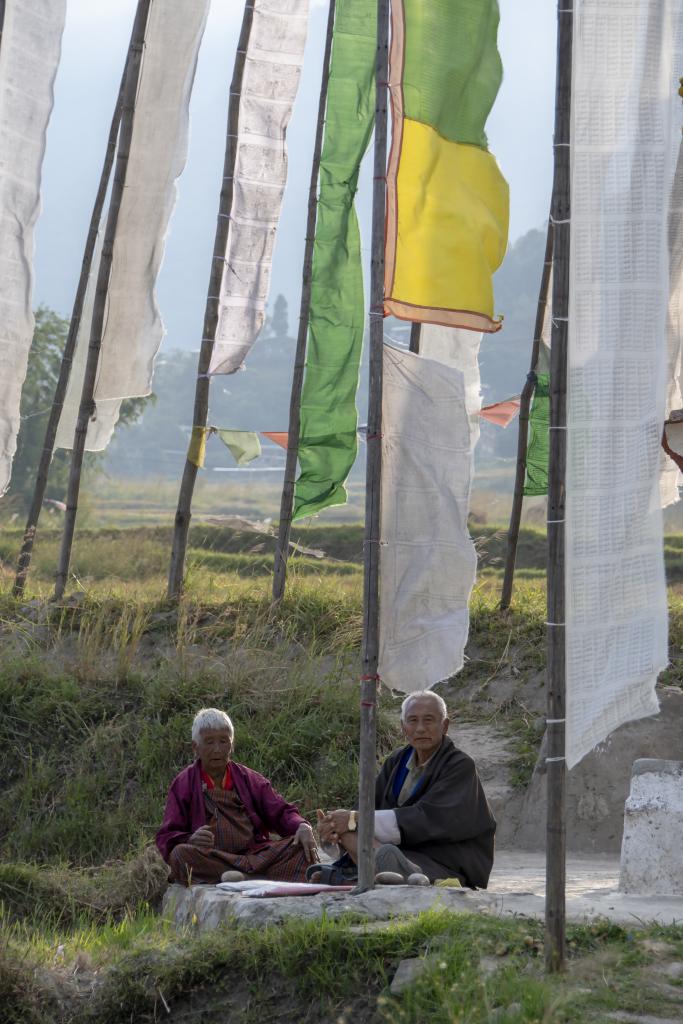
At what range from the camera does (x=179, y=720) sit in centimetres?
828

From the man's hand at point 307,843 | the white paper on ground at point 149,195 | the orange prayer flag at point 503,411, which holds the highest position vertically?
the white paper on ground at point 149,195

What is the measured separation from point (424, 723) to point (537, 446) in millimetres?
4924

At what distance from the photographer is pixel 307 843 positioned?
221 inches

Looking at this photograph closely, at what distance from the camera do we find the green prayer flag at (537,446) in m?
9.85

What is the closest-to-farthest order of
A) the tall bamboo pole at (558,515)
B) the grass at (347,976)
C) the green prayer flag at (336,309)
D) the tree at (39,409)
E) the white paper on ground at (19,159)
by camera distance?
1. the grass at (347,976)
2. the tall bamboo pole at (558,515)
3. the white paper on ground at (19,159)
4. the green prayer flag at (336,309)
5. the tree at (39,409)

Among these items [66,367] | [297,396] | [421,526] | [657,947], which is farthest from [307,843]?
[66,367]

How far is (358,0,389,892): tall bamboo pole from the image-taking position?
4.85 meters

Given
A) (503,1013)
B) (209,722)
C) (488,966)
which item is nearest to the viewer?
(503,1013)

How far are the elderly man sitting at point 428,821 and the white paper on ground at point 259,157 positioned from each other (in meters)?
4.87

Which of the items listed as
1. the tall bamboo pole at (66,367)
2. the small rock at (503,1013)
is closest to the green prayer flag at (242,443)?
the tall bamboo pole at (66,367)

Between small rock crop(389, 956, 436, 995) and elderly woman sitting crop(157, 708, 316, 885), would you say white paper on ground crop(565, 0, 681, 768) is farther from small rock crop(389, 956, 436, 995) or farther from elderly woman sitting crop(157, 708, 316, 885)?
elderly woman sitting crop(157, 708, 316, 885)

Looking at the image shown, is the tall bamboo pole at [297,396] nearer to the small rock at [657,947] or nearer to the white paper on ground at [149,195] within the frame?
the white paper on ground at [149,195]

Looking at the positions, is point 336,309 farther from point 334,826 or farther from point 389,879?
point 389,879

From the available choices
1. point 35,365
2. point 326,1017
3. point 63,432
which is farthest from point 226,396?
point 326,1017
